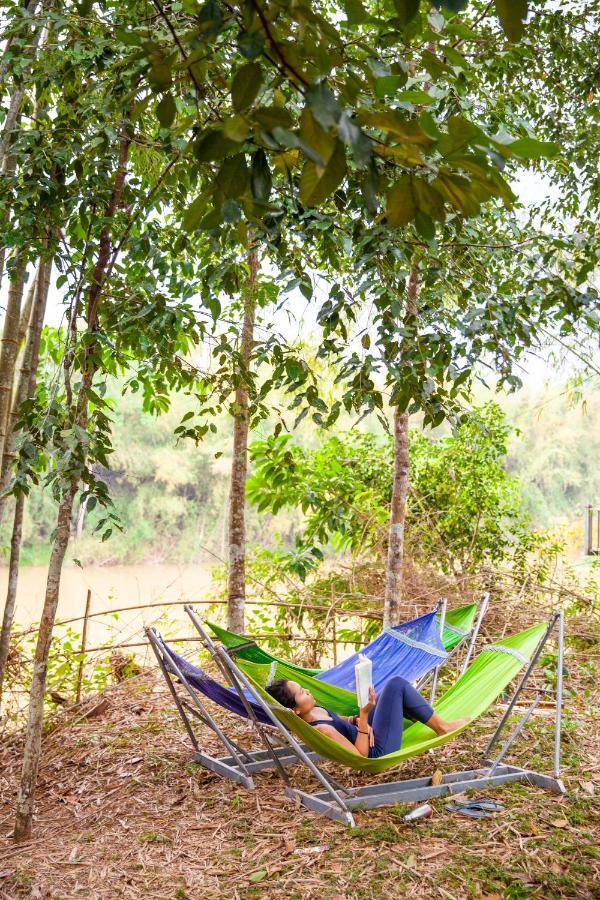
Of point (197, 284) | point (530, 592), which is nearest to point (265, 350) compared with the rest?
point (197, 284)

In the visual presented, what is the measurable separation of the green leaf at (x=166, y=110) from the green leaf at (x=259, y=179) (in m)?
0.12

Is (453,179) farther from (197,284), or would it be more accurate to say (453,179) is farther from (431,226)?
(197,284)

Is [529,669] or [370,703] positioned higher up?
[529,669]

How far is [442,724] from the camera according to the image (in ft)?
8.55

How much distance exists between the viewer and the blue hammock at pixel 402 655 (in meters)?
2.90

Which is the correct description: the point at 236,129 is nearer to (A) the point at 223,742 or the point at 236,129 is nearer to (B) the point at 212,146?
(B) the point at 212,146

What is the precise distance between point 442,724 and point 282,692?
53 cm

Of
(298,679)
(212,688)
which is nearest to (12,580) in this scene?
(212,688)

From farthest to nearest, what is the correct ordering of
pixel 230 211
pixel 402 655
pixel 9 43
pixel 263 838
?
pixel 402 655 < pixel 263 838 < pixel 9 43 < pixel 230 211

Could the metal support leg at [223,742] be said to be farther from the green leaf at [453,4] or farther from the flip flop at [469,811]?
the green leaf at [453,4]

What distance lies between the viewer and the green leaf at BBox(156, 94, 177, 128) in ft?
2.87

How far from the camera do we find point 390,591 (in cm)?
380

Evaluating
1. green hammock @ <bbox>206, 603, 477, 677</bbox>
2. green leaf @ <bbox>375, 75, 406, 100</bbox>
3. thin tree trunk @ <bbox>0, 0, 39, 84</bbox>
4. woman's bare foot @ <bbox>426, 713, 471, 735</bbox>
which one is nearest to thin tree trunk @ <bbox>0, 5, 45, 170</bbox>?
thin tree trunk @ <bbox>0, 0, 39, 84</bbox>

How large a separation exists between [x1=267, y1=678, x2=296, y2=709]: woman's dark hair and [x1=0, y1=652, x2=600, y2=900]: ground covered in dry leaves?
0.30 metres
